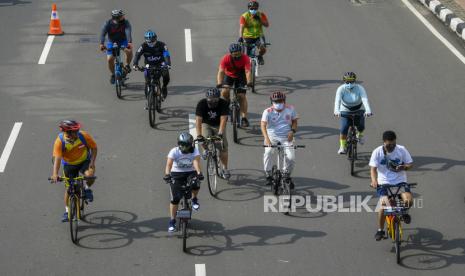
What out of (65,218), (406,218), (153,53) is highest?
(153,53)

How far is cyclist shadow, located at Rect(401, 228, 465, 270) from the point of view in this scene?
1545 cm

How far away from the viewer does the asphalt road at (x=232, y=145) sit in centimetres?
1584

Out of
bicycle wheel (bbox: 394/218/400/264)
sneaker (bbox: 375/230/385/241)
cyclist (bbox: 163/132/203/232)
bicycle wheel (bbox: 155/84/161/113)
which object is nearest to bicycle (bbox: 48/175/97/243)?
cyclist (bbox: 163/132/203/232)

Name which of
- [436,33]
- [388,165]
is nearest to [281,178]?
[388,165]

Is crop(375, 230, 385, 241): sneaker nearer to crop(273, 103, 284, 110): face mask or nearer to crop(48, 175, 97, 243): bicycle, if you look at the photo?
crop(273, 103, 284, 110): face mask

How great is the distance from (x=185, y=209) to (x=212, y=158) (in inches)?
95.8

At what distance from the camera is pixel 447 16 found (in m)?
28.3

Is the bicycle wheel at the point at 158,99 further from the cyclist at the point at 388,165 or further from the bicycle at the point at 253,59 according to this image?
the cyclist at the point at 388,165

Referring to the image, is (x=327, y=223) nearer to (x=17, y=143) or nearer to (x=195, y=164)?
(x=195, y=164)

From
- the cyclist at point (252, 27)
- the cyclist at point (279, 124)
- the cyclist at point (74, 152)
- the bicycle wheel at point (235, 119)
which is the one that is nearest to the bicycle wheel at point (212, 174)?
the cyclist at point (279, 124)

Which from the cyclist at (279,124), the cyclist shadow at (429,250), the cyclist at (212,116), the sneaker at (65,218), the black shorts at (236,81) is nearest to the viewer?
the cyclist shadow at (429,250)

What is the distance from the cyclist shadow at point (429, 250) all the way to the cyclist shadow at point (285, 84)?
763 cm

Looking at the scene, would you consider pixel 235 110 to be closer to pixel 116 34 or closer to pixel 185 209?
pixel 116 34

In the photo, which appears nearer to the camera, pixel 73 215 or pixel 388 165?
pixel 388 165
